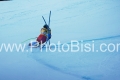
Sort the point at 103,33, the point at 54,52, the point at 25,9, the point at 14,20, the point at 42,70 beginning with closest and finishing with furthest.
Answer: the point at 42,70
the point at 54,52
the point at 103,33
the point at 14,20
the point at 25,9

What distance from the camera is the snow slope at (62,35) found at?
805 mm

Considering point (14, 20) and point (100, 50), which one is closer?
point (100, 50)

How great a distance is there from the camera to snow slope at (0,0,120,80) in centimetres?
80

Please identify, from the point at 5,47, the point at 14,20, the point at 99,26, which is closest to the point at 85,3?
the point at 99,26

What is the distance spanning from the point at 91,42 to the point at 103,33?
141 millimetres

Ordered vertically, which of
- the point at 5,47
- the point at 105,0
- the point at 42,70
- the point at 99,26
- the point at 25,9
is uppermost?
the point at 105,0

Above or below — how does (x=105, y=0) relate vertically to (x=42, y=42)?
above

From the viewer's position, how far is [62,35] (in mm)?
1076

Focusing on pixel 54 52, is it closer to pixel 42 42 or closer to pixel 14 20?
pixel 42 42

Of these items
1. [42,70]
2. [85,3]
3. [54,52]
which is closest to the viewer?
[42,70]

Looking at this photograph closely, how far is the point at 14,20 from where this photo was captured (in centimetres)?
123

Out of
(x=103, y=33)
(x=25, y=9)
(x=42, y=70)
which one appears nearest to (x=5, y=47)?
(x=42, y=70)

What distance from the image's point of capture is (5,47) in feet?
3.16

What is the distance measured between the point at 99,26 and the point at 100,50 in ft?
0.94
